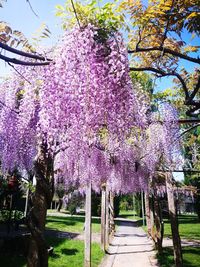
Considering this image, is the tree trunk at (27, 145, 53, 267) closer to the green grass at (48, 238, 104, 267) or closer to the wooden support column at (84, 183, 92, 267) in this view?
the wooden support column at (84, 183, 92, 267)

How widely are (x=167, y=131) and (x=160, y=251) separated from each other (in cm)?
502

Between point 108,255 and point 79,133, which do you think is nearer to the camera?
point 79,133

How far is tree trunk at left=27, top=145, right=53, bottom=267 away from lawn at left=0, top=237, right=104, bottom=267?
3.96 meters

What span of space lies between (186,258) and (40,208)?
23.4ft

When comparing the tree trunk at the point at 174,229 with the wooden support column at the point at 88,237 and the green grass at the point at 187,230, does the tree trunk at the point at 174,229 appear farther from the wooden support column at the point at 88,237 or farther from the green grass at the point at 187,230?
the green grass at the point at 187,230

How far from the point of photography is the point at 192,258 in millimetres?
8711

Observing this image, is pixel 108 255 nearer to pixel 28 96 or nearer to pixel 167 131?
pixel 167 131

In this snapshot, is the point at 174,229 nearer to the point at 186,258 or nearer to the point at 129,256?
the point at 186,258

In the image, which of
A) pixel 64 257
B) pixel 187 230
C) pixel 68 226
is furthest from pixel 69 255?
pixel 187 230

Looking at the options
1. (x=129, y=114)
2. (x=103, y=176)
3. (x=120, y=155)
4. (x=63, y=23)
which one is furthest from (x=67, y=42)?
(x=103, y=176)

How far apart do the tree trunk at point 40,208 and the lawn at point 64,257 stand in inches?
156

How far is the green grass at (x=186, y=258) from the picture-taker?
7770 mm

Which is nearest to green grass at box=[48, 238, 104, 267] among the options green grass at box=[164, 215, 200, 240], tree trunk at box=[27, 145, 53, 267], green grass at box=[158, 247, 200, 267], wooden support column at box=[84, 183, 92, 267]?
wooden support column at box=[84, 183, 92, 267]

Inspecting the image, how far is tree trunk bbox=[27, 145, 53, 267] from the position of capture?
10.7ft
